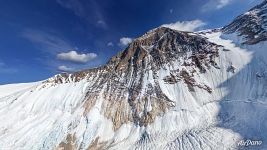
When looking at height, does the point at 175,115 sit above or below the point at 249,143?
above

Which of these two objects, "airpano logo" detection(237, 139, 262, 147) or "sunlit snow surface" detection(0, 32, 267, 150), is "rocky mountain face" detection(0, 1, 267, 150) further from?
"airpano logo" detection(237, 139, 262, 147)

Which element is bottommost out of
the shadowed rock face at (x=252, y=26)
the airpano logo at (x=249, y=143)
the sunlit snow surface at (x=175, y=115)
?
the airpano logo at (x=249, y=143)

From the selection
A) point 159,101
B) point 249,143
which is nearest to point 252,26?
point 159,101

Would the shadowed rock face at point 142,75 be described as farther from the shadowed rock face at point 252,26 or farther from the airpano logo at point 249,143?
the airpano logo at point 249,143

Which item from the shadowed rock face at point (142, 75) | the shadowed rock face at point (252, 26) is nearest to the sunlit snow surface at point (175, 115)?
the shadowed rock face at point (142, 75)

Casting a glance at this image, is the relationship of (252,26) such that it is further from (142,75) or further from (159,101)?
(159,101)

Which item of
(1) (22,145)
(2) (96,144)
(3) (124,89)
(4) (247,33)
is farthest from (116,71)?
(4) (247,33)
